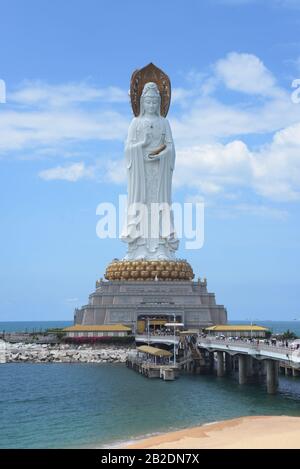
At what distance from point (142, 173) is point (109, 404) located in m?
28.8

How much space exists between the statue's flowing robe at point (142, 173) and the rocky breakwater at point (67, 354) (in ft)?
36.5

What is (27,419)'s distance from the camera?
75.0ft

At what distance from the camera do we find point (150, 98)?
171ft

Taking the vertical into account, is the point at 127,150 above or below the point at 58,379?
above

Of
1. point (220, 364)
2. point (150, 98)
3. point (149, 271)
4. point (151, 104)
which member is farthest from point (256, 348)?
point (150, 98)

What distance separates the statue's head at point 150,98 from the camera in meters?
52.1

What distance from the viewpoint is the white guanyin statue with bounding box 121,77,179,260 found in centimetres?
5094

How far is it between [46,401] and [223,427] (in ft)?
28.0

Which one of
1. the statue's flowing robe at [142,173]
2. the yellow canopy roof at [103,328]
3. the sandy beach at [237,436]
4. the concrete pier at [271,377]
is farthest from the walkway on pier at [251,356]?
the statue's flowing robe at [142,173]

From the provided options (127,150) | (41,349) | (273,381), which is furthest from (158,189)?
(273,381)

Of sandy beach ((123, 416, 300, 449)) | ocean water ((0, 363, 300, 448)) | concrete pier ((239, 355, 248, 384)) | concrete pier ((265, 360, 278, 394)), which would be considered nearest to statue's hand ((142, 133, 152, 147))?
ocean water ((0, 363, 300, 448))

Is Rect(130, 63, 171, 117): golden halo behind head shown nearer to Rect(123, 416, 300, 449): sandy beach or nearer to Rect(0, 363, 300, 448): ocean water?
Rect(0, 363, 300, 448): ocean water

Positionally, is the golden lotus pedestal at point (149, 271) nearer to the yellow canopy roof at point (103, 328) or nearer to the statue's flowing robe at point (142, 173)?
the statue's flowing robe at point (142, 173)
